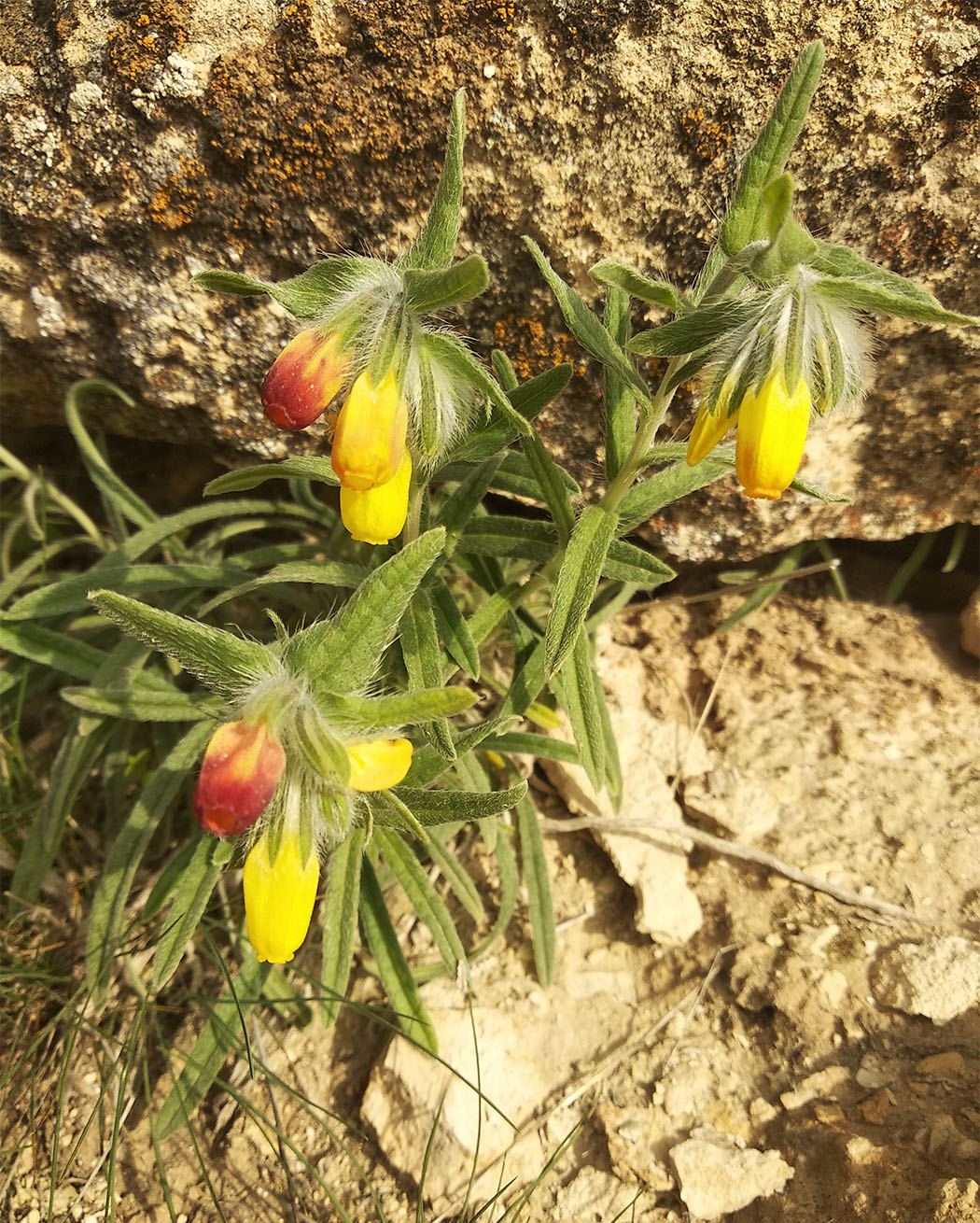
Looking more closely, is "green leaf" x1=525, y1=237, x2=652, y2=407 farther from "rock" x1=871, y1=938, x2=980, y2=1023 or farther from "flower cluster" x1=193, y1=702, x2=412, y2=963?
"rock" x1=871, y1=938, x2=980, y2=1023

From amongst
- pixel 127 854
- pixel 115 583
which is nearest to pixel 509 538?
pixel 115 583

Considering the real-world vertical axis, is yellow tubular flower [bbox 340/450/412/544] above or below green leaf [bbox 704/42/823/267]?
below

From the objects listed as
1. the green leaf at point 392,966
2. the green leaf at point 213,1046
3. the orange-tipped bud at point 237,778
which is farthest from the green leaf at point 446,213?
the green leaf at point 213,1046

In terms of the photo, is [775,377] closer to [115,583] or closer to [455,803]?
[455,803]

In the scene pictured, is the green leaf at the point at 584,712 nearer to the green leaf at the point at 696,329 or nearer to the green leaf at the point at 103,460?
Answer: the green leaf at the point at 696,329

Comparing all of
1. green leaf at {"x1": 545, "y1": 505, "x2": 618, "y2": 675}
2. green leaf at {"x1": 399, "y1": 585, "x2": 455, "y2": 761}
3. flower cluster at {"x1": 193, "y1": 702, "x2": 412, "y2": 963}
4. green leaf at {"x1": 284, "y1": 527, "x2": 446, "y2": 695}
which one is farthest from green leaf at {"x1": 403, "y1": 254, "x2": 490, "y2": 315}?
flower cluster at {"x1": 193, "y1": 702, "x2": 412, "y2": 963}
